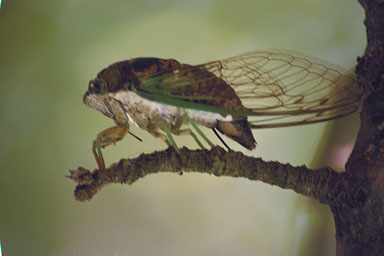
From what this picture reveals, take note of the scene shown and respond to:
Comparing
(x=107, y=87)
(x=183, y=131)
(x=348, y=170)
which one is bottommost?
(x=348, y=170)

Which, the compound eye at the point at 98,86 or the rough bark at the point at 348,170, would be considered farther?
the compound eye at the point at 98,86

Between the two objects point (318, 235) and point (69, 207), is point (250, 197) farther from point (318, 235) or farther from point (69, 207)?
point (69, 207)

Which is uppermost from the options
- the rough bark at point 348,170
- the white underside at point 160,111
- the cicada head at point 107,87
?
the cicada head at point 107,87

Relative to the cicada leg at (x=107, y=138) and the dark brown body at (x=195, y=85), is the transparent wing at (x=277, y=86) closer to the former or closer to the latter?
the dark brown body at (x=195, y=85)

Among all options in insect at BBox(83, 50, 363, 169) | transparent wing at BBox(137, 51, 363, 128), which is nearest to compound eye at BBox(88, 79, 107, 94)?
insect at BBox(83, 50, 363, 169)

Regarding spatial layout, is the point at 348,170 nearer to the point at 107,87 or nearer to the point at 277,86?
the point at 277,86

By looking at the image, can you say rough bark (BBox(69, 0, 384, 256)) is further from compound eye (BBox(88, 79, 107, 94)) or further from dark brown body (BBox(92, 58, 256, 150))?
compound eye (BBox(88, 79, 107, 94))

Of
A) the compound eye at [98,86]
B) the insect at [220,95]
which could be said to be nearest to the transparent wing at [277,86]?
the insect at [220,95]

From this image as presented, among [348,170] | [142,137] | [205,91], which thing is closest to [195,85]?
[205,91]
